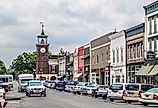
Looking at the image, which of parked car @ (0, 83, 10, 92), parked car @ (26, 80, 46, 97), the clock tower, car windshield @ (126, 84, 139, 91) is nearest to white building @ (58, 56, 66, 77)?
the clock tower

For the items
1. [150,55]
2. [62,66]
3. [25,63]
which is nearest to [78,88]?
[150,55]

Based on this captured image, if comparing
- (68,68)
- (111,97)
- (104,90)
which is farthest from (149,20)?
(68,68)

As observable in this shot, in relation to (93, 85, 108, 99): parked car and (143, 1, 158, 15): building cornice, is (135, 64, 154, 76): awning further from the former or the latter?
(93, 85, 108, 99): parked car

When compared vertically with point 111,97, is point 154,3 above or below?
above

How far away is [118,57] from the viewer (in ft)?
250

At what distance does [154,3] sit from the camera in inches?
2365

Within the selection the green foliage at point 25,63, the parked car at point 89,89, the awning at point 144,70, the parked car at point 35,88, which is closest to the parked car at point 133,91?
the parked car at point 35,88

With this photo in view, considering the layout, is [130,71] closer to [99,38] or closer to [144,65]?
[144,65]

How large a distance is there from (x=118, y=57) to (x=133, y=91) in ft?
114

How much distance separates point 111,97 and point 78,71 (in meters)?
69.9

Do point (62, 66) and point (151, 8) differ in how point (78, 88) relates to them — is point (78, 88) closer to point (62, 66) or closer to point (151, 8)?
point (151, 8)

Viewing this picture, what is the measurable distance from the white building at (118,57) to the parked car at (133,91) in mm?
30073

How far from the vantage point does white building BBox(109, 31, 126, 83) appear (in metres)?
72.9

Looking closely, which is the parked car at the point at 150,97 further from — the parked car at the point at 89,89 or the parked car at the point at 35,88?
the parked car at the point at 89,89
